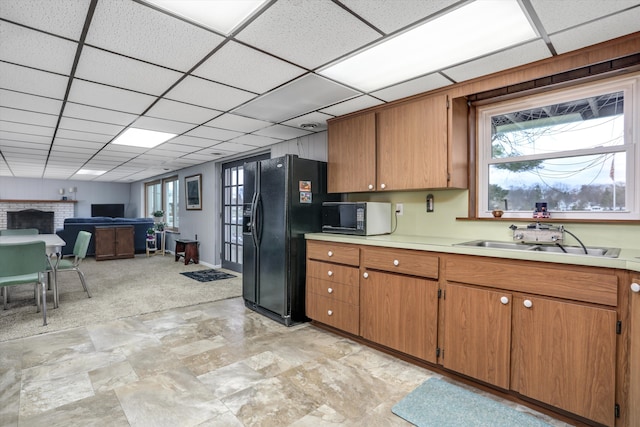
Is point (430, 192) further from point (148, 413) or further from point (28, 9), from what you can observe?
point (28, 9)

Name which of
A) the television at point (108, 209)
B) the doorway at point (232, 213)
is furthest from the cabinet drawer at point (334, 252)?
the television at point (108, 209)

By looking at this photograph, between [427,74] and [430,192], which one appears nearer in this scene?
[427,74]

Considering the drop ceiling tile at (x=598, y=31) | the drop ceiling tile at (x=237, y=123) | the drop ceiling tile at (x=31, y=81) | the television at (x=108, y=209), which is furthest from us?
the television at (x=108, y=209)

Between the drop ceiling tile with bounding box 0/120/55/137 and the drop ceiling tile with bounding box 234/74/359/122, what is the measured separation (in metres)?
2.63

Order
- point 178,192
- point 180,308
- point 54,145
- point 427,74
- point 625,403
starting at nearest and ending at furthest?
point 625,403 < point 427,74 < point 180,308 < point 54,145 < point 178,192

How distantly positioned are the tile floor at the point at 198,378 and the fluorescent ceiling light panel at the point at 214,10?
2236mm

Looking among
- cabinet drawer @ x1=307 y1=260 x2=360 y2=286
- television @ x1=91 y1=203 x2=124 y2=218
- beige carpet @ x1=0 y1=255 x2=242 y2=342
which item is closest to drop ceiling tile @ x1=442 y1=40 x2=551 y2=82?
cabinet drawer @ x1=307 y1=260 x2=360 y2=286

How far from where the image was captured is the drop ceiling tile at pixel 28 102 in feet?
9.37

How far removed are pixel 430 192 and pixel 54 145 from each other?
18.4 feet

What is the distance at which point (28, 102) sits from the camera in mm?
3031

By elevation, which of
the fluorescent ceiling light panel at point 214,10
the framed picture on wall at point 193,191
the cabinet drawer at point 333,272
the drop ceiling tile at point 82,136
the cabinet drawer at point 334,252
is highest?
the fluorescent ceiling light panel at point 214,10

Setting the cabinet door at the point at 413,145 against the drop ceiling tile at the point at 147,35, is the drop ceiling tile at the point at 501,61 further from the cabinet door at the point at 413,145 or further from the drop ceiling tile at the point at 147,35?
the drop ceiling tile at the point at 147,35

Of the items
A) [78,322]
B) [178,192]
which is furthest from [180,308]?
[178,192]

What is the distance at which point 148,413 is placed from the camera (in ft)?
6.18
